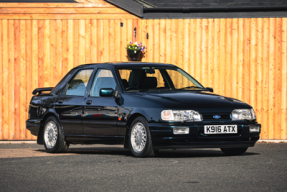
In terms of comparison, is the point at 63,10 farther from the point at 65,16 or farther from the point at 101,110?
the point at 101,110

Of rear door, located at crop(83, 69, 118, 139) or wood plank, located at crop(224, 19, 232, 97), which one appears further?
wood plank, located at crop(224, 19, 232, 97)

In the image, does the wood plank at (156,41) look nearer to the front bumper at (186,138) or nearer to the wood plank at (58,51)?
the wood plank at (58,51)

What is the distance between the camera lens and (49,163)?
831cm

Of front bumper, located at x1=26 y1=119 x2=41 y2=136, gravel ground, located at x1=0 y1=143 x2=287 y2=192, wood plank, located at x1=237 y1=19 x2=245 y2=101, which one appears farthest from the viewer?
wood plank, located at x1=237 y1=19 x2=245 y2=101

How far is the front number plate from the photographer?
8.33 metres

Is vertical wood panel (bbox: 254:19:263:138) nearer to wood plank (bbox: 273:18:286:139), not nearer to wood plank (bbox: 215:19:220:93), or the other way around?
wood plank (bbox: 273:18:286:139)

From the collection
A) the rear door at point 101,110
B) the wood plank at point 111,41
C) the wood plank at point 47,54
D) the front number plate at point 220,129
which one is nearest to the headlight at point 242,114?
the front number plate at point 220,129

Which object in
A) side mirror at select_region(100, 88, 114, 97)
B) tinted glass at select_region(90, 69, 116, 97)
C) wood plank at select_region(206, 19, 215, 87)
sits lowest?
side mirror at select_region(100, 88, 114, 97)

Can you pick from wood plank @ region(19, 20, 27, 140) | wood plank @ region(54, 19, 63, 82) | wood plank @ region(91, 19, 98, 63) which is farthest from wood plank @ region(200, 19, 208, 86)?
wood plank @ region(19, 20, 27, 140)

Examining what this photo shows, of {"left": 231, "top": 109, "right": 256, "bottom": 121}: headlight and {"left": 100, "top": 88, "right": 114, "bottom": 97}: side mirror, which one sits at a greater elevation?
{"left": 100, "top": 88, "right": 114, "bottom": 97}: side mirror

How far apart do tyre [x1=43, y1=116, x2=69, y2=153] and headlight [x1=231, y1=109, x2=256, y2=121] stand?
3.21 meters

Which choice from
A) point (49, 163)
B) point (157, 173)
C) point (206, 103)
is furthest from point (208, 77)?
point (157, 173)

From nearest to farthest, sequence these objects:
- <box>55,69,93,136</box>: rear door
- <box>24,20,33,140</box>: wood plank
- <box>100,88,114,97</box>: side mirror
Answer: <box>100,88,114,97</box>: side mirror
<box>55,69,93,136</box>: rear door
<box>24,20,33,140</box>: wood plank

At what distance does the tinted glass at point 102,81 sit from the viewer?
9531 mm
